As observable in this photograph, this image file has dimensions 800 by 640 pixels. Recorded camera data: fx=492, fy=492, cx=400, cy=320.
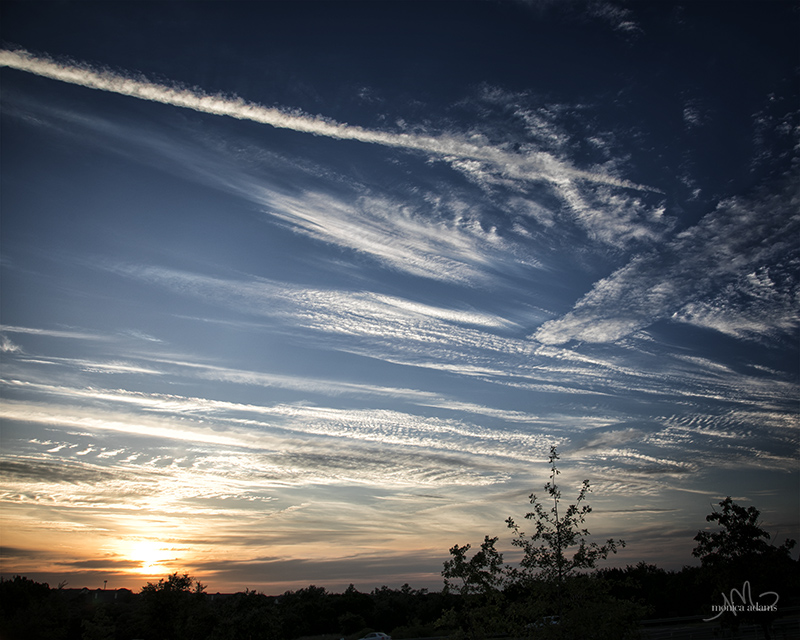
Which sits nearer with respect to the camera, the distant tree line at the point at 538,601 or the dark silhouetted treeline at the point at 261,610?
the distant tree line at the point at 538,601

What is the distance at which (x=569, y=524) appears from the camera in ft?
59.8

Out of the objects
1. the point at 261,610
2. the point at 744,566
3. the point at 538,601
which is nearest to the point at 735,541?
the point at 744,566

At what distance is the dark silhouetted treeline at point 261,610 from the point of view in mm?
38625

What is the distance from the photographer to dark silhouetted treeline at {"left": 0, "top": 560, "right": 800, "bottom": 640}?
127 ft

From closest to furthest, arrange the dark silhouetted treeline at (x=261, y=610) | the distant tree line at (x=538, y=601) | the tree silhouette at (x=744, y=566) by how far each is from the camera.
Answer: the distant tree line at (x=538, y=601), the tree silhouette at (x=744, y=566), the dark silhouetted treeline at (x=261, y=610)

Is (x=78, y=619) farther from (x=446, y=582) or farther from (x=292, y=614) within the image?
(x=446, y=582)

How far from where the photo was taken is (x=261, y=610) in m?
39.6

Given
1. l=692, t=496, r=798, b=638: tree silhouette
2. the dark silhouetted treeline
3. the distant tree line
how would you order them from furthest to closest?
the dark silhouetted treeline, l=692, t=496, r=798, b=638: tree silhouette, the distant tree line

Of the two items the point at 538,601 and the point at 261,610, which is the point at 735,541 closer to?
the point at 538,601

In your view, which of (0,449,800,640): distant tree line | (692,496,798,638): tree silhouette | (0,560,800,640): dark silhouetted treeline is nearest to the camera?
(0,449,800,640): distant tree line

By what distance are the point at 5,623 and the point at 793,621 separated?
2608 inches

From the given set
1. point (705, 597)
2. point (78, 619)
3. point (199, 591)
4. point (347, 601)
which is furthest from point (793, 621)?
point (78, 619)

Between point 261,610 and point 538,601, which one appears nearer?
point 538,601

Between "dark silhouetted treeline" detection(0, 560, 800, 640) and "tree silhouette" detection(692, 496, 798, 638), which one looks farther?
"dark silhouetted treeline" detection(0, 560, 800, 640)
